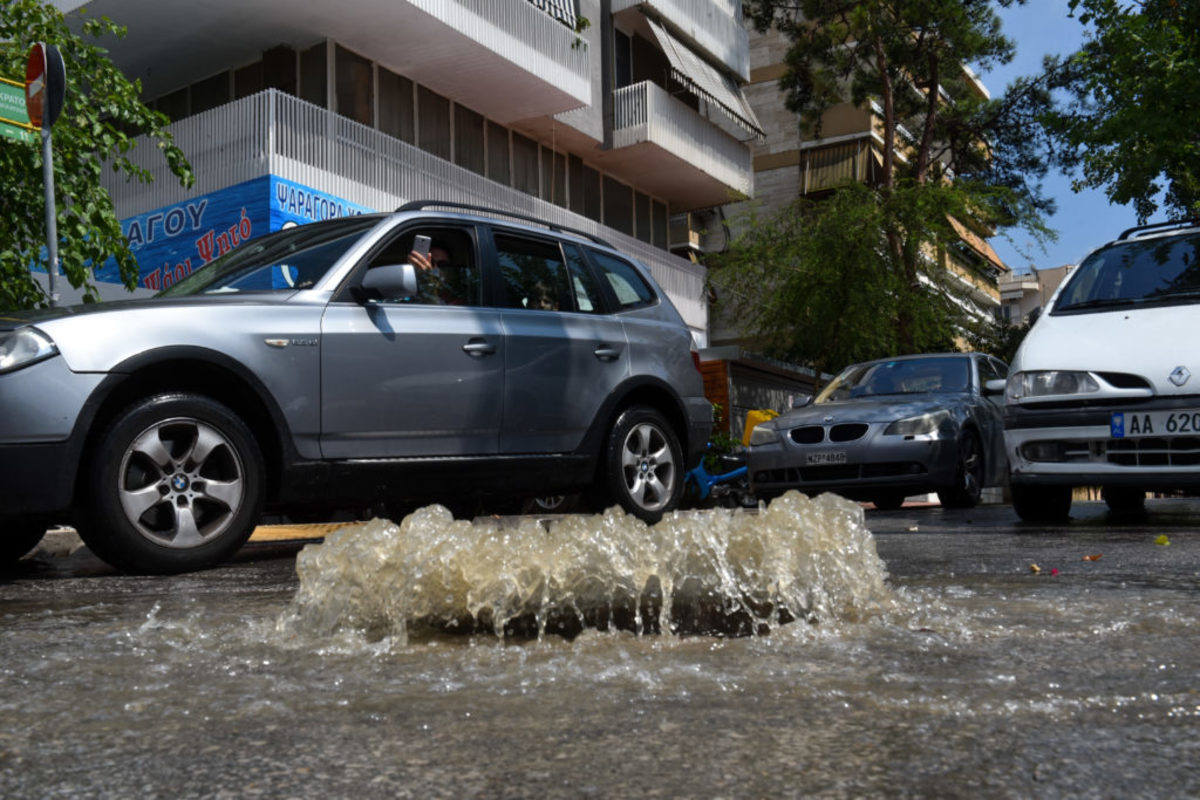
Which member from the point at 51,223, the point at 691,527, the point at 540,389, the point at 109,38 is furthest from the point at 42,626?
the point at 109,38

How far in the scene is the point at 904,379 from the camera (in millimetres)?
11680

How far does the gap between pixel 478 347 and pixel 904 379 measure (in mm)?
6788

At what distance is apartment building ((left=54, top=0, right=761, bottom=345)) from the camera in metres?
15.3

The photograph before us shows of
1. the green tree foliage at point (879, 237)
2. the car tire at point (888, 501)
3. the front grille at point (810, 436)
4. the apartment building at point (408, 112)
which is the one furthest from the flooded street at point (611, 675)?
the green tree foliage at point (879, 237)

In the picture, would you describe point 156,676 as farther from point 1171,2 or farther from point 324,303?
point 1171,2

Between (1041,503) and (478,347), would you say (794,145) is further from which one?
(478,347)

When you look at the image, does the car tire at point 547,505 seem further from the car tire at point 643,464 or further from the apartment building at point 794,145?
the apartment building at point 794,145

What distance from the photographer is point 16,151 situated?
8.52 meters

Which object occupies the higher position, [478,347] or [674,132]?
[674,132]

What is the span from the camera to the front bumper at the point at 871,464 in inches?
397

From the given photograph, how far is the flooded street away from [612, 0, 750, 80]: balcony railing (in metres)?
21.6

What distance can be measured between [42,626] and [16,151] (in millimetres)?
6389

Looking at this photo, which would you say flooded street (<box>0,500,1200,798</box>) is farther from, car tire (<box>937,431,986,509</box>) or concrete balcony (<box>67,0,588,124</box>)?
concrete balcony (<box>67,0,588,124</box>)

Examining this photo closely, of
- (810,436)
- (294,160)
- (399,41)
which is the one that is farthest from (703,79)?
(810,436)
